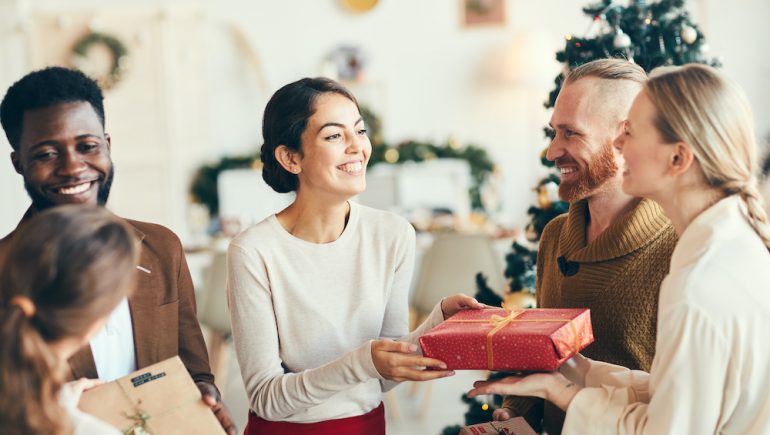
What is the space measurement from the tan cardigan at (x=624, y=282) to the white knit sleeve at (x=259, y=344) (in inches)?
24.4

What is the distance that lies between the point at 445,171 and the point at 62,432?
5884 millimetres

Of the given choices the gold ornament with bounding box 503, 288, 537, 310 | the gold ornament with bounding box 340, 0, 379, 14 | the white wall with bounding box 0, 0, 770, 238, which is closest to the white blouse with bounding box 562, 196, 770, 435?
the gold ornament with bounding box 503, 288, 537, 310

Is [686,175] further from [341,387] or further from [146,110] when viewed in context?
[146,110]

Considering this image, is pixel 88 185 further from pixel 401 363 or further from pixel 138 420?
pixel 401 363

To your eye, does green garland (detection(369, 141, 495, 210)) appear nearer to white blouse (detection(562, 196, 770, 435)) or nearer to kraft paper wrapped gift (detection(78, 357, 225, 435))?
kraft paper wrapped gift (detection(78, 357, 225, 435))

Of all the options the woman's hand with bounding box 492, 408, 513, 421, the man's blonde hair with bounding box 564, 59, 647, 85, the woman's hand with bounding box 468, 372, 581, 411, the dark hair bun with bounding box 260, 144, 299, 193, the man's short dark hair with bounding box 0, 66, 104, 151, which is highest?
the man's short dark hair with bounding box 0, 66, 104, 151

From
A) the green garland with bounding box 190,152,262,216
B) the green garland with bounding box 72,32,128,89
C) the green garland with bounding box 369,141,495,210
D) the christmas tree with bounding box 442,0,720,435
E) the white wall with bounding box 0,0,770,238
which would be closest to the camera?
the christmas tree with bounding box 442,0,720,435

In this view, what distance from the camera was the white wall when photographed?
7816mm

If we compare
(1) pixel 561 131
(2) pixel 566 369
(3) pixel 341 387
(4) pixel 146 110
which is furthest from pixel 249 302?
(4) pixel 146 110

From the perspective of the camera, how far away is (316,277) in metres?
1.79

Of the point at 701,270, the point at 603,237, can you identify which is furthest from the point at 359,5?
the point at 701,270

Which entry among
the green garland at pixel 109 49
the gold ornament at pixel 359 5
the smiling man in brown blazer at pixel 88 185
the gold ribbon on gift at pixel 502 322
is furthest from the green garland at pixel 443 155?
the gold ribbon on gift at pixel 502 322

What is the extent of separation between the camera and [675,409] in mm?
1303

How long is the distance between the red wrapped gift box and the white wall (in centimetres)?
630
